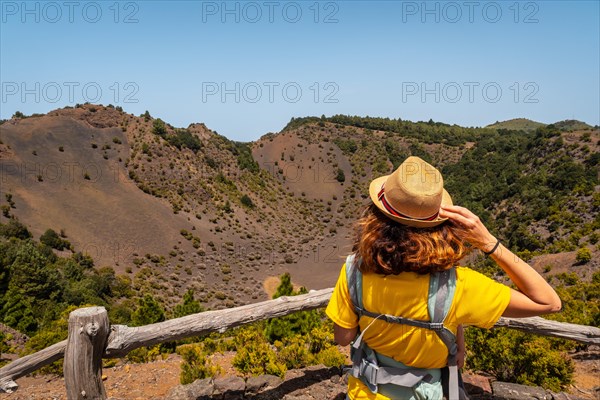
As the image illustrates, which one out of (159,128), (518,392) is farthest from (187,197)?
(518,392)

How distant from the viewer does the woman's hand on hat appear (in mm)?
1815

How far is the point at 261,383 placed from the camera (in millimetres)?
4797

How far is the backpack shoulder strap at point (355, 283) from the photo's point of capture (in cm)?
190

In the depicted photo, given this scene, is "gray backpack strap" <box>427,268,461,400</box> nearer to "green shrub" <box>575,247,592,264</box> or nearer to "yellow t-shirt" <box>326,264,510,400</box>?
"yellow t-shirt" <box>326,264,510,400</box>

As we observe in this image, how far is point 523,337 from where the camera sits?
513 cm

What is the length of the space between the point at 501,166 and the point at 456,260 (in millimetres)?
58434

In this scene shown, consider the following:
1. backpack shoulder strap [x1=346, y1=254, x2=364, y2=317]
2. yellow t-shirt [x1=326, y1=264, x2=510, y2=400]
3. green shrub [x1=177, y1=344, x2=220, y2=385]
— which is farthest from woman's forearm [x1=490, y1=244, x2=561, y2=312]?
green shrub [x1=177, y1=344, x2=220, y2=385]

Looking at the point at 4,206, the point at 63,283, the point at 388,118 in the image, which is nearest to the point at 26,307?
the point at 63,283

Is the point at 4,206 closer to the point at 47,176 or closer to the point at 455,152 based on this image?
the point at 47,176

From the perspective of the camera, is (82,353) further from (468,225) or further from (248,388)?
(468,225)

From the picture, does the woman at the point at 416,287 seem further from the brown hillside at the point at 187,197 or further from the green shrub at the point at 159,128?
the green shrub at the point at 159,128

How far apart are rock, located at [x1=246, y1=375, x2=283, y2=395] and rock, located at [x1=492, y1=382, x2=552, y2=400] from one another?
2.65m

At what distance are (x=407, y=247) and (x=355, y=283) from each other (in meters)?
0.34

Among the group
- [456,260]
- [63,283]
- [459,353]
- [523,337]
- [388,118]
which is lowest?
[63,283]
